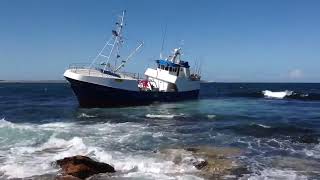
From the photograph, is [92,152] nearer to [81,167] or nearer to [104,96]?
[81,167]

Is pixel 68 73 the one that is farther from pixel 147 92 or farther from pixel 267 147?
pixel 267 147

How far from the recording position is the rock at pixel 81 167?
58.6 feet

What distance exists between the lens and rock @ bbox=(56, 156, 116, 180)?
17875mm

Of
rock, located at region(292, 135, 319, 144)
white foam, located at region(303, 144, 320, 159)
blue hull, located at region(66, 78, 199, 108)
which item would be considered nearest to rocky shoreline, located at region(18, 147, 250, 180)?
white foam, located at region(303, 144, 320, 159)

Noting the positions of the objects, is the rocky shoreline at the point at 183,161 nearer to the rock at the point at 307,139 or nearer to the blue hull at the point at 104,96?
the rock at the point at 307,139

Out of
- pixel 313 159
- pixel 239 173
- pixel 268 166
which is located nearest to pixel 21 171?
pixel 239 173

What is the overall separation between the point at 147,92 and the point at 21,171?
1458 inches

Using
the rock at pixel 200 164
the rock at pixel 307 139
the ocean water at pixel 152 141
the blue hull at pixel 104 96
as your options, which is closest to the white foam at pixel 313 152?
the ocean water at pixel 152 141

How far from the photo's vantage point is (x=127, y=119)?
133ft

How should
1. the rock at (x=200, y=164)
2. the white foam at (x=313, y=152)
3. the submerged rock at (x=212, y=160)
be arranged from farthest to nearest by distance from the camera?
the white foam at (x=313, y=152)
the rock at (x=200, y=164)
the submerged rock at (x=212, y=160)

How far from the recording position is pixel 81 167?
59.7 ft

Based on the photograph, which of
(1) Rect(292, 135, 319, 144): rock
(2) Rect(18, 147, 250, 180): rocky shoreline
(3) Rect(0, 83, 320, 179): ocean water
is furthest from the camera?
(1) Rect(292, 135, 319, 144): rock

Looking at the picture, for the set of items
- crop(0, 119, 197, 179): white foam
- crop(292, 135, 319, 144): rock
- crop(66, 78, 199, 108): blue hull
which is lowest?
crop(0, 119, 197, 179): white foam

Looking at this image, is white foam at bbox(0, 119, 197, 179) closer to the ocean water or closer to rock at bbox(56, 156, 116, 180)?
the ocean water
